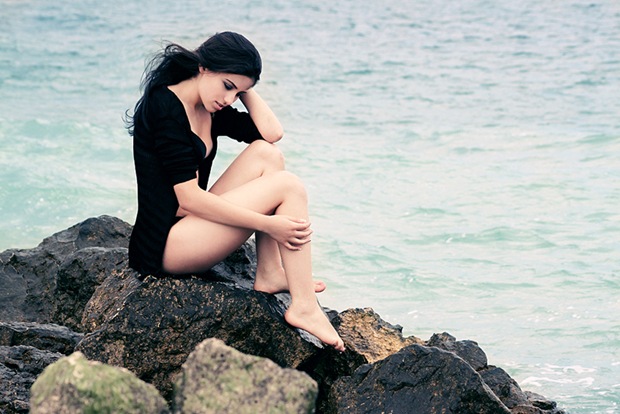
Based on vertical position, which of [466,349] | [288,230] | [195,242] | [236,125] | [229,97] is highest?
[229,97]

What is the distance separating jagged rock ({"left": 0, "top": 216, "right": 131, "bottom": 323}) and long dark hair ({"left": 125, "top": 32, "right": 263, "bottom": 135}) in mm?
2103

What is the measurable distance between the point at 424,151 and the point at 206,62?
962cm

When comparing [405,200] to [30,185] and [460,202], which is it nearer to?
[460,202]

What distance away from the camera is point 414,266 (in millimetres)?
9859

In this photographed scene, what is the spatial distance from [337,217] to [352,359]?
6641 millimetres

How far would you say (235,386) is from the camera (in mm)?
2824

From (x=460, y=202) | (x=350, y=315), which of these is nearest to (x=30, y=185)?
(x=460, y=202)

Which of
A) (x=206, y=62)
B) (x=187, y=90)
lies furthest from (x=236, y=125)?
(x=206, y=62)

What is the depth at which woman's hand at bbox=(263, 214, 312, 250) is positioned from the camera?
173 inches

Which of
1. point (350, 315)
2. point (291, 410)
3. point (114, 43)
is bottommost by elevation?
point (114, 43)

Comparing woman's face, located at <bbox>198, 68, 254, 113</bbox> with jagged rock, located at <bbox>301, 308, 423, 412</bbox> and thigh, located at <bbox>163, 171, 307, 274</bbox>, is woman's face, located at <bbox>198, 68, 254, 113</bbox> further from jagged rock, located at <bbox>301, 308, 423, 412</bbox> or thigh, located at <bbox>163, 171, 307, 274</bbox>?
jagged rock, located at <bbox>301, 308, 423, 412</bbox>

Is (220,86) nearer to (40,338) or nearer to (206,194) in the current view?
(206,194)

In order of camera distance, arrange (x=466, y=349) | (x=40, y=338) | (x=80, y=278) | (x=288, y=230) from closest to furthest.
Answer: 1. (x=288, y=230)
2. (x=40, y=338)
3. (x=466, y=349)
4. (x=80, y=278)

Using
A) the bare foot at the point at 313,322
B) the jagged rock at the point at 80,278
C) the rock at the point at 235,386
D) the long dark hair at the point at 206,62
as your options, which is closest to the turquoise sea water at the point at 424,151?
the bare foot at the point at 313,322
